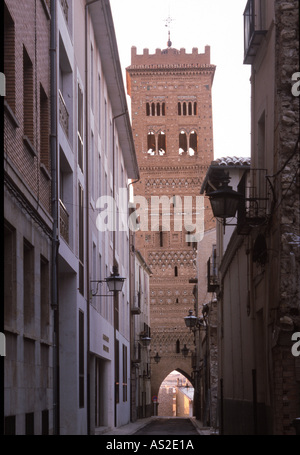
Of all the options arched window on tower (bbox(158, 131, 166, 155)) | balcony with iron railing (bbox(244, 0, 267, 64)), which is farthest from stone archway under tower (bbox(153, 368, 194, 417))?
balcony with iron railing (bbox(244, 0, 267, 64))

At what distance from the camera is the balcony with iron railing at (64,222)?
63.0 feet

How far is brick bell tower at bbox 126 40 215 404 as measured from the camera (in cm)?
7819

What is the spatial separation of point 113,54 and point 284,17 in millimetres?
17010

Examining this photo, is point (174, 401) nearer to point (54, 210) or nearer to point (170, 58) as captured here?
point (170, 58)

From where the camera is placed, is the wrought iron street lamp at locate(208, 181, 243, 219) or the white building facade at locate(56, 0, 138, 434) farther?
the white building facade at locate(56, 0, 138, 434)

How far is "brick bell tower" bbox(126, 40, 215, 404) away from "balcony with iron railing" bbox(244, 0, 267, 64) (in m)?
60.6

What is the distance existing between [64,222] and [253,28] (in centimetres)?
625

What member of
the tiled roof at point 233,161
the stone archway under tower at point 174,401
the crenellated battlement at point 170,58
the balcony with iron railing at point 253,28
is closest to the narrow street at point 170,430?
the tiled roof at point 233,161

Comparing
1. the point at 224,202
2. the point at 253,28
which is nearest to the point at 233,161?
the point at 253,28

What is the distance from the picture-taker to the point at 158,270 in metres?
80.2

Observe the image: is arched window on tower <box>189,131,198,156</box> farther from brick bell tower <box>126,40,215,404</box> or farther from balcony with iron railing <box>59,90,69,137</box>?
balcony with iron railing <box>59,90,69,137</box>

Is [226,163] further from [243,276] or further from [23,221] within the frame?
[23,221]
